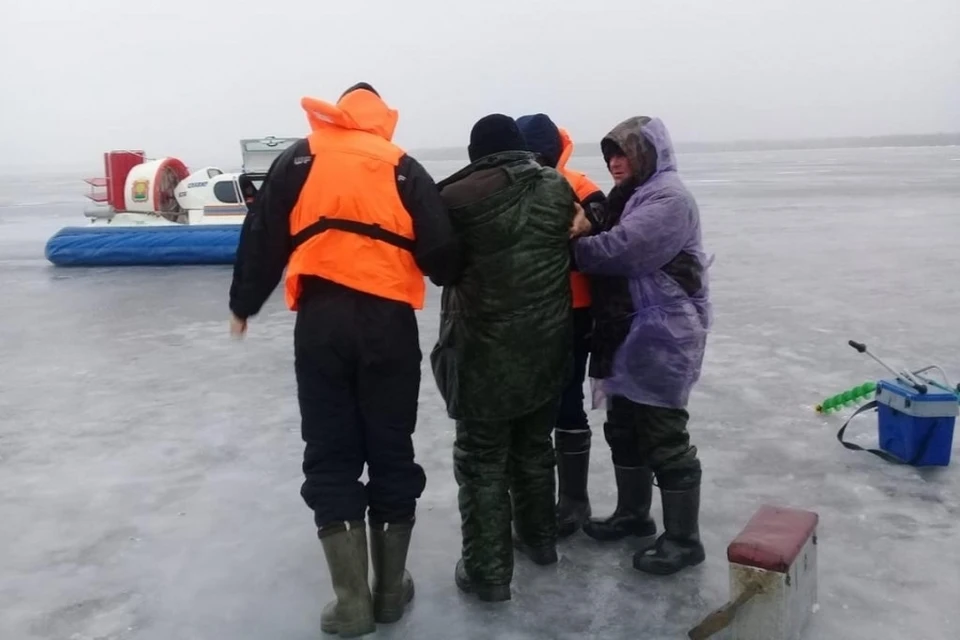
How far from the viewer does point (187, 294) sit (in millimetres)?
8656

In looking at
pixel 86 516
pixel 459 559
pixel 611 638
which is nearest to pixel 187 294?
pixel 86 516

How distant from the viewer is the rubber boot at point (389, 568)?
2.60 metres

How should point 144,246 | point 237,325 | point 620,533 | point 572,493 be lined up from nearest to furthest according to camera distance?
point 237,325 < point 620,533 < point 572,493 < point 144,246

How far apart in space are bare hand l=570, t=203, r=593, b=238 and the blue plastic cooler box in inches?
63.5

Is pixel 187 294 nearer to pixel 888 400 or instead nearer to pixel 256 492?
pixel 256 492

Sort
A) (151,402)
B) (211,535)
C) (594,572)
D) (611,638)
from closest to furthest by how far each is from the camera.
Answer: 1. (611,638)
2. (594,572)
3. (211,535)
4. (151,402)

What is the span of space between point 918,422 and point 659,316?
4.78 ft

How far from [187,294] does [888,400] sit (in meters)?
6.79

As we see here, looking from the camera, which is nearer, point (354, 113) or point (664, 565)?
point (354, 113)

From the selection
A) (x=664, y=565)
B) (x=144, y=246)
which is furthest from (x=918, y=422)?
(x=144, y=246)

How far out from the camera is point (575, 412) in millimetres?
3160

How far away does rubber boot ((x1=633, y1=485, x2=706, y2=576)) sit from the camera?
2803 millimetres

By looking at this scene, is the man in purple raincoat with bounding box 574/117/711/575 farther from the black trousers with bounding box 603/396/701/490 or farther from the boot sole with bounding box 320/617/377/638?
the boot sole with bounding box 320/617/377/638

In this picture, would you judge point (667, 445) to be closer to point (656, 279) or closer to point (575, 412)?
point (575, 412)
